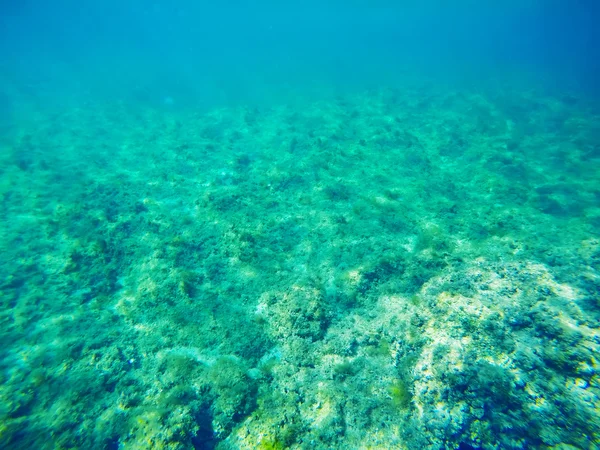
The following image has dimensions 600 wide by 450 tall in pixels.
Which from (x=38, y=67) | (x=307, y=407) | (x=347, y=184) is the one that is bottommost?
(x=307, y=407)

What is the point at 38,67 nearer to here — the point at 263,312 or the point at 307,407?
the point at 263,312

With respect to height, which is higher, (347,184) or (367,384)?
(347,184)

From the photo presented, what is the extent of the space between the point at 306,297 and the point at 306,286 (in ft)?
1.64

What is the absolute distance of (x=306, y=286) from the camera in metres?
8.69

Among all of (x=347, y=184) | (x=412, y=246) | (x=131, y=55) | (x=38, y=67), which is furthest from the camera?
(x=131, y=55)

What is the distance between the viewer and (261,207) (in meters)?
12.5

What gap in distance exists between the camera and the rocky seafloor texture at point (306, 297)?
18.6 feet

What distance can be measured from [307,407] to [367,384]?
4.52 feet

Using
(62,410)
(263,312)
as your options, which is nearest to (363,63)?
(263,312)

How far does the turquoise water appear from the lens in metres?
5.72

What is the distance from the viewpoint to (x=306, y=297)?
8.23 metres

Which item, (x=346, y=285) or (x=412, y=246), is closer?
(x=346, y=285)

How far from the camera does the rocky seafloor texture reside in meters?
5.68

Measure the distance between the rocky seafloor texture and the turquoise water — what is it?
49mm
